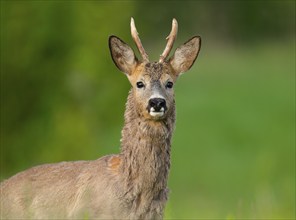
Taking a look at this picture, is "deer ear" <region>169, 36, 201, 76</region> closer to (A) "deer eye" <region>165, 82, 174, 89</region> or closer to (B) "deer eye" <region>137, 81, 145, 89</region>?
(A) "deer eye" <region>165, 82, 174, 89</region>

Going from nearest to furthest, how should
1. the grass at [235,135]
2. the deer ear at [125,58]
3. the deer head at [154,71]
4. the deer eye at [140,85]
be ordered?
the deer head at [154,71] < the deer eye at [140,85] < the deer ear at [125,58] < the grass at [235,135]

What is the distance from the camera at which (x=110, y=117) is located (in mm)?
24188

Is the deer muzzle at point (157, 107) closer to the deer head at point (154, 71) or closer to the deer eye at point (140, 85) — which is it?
the deer head at point (154, 71)

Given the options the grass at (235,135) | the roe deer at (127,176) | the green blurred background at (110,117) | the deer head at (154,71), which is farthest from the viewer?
the grass at (235,135)

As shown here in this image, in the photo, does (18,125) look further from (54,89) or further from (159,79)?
(159,79)

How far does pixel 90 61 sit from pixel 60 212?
11.9 meters

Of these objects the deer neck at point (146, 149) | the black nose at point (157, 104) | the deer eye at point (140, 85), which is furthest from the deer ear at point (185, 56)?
the black nose at point (157, 104)

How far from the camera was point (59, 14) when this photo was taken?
21750 millimetres

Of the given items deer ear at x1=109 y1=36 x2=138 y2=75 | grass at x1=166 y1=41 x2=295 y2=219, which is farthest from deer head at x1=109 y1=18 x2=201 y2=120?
grass at x1=166 y1=41 x2=295 y2=219

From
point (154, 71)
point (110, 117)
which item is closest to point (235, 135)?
point (110, 117)

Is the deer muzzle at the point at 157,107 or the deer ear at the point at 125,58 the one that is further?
the deer ear at the point at 125,58


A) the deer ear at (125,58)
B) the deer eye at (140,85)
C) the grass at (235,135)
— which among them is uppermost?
the deer ear at (125,58)

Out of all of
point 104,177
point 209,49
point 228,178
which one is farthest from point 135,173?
point 209,49

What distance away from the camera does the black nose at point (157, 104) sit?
36.2 feet
